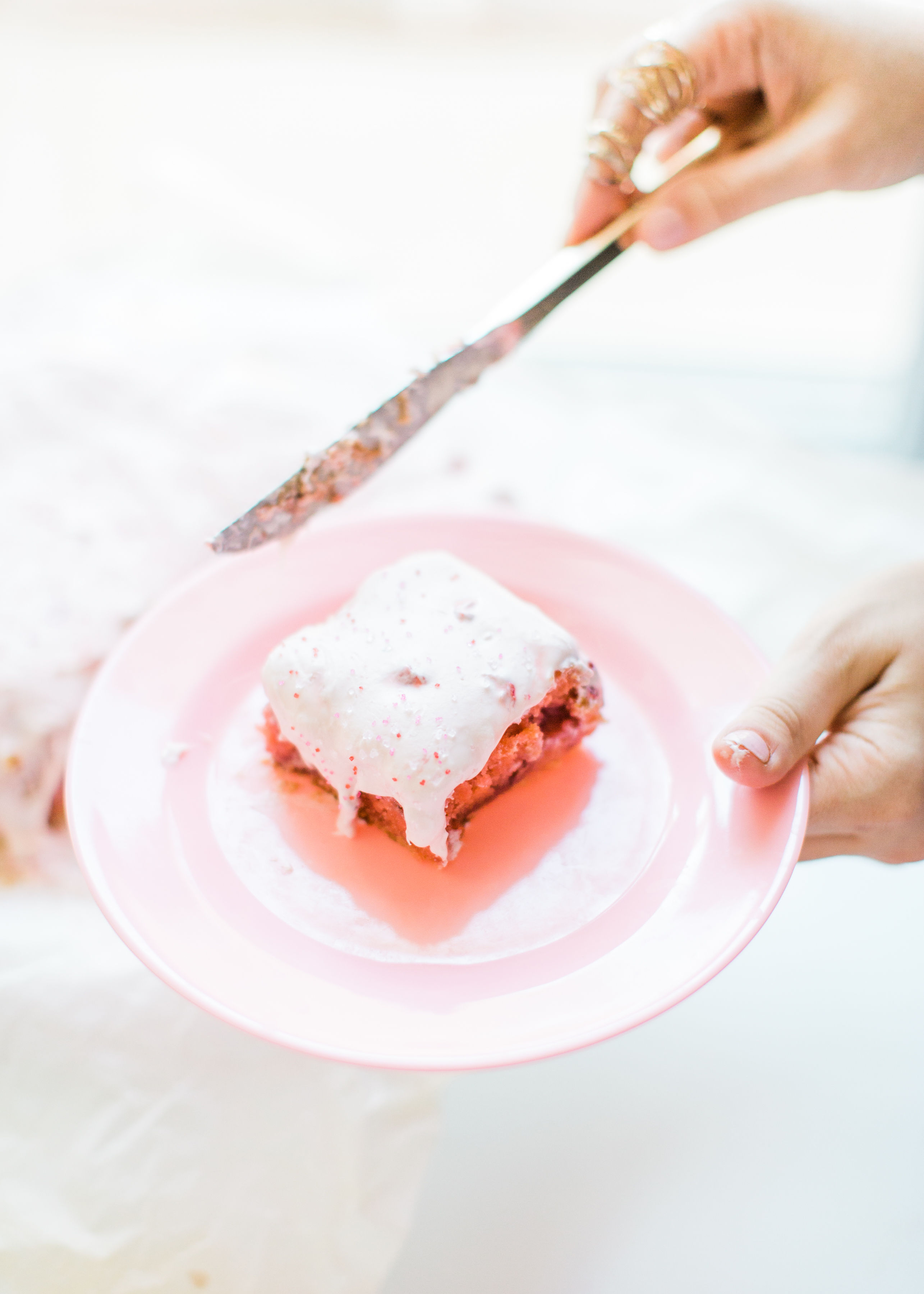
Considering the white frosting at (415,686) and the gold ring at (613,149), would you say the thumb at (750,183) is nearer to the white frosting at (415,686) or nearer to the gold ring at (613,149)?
the gold ring at (613,149)

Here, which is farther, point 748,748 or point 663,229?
point 663,229

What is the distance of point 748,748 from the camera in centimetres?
83

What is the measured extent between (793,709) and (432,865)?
1.19ft

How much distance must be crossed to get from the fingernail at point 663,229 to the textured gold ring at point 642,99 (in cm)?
7

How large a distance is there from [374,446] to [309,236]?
0.87m

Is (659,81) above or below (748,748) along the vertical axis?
above

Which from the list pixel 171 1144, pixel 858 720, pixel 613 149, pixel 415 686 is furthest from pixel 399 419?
pixel 171 1144

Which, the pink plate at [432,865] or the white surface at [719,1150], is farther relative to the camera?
the white surface at [719,1150]

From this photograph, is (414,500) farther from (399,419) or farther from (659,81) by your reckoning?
(659,81)

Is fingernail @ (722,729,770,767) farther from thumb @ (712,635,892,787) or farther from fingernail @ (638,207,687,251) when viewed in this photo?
fingernail @ (638,207,687,251)

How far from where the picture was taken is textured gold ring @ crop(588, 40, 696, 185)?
3.45ft

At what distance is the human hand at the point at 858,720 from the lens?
0.89 meters

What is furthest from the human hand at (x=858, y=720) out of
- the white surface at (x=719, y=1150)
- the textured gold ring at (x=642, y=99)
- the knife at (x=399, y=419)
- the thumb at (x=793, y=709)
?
the textured gold ring at (x=642, y=99)

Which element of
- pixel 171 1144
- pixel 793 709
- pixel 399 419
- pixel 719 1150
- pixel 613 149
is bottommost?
pixel 719 1150
